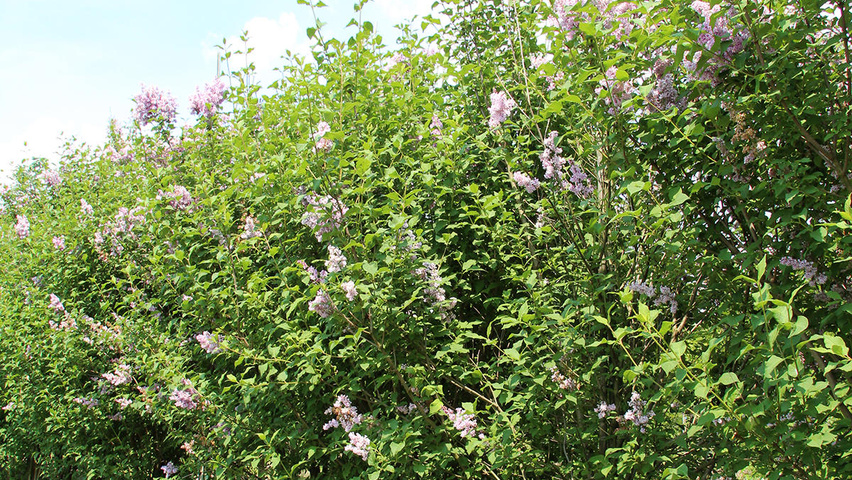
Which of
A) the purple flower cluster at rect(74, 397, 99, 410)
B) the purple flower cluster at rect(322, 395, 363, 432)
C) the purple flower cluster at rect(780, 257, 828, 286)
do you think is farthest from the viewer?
the purple flower cluster at rect(74, 397, 99, 410)

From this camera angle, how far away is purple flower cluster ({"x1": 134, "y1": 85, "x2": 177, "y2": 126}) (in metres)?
5.57

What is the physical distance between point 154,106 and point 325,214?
11.7 ft

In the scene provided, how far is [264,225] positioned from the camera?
3.33m

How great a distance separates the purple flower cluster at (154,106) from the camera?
18.3 feet

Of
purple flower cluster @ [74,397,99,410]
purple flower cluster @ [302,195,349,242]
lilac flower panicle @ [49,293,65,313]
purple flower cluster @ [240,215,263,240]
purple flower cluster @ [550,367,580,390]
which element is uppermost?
lilac flower panicle @ [49,293,65,313]

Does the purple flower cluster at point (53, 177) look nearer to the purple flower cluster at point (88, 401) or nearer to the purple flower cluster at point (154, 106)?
the purple flower cluster at point (154, 106)

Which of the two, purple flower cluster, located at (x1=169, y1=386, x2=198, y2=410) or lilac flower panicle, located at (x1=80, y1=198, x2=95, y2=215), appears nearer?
purple flower cluster, located at (x1=169, y1=386, x2=198, y2=410)

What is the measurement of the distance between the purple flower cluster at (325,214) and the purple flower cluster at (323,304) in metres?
0.27

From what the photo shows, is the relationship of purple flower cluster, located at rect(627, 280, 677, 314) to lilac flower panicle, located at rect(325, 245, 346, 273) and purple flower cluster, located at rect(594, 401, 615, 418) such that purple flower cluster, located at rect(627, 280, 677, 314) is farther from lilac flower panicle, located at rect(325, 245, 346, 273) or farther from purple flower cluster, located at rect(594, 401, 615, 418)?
lilac flower panicle, located at rect(325, 245, 346, 273)

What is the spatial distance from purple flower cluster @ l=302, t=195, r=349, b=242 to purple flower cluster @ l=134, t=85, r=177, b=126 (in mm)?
3330

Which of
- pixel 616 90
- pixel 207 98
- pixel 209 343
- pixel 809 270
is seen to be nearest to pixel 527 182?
pixel 616 90

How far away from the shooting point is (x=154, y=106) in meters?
5.62

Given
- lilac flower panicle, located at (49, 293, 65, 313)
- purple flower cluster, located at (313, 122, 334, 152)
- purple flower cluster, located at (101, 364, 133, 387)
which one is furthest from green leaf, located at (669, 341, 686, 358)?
lilac flower panicle, located at (49, 293, 65, 313)

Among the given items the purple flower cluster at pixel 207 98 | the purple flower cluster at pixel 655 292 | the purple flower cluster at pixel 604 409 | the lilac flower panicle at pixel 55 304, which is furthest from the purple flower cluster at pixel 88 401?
the purple flower cluster at pixel 655 292
